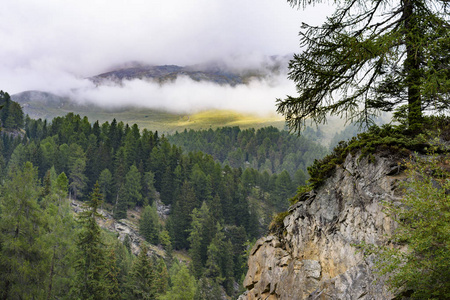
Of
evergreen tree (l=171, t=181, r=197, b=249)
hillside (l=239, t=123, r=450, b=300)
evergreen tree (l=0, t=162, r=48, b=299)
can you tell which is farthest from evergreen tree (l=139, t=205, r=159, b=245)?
hillside (l=239, t=123, r=450, b=300)

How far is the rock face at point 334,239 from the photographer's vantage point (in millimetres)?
7543

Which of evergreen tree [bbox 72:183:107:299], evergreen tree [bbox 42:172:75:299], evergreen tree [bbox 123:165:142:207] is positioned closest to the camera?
evergreen tree [bbox 72:183:107:299]

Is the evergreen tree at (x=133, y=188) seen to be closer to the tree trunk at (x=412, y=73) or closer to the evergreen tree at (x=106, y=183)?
the evergreen tree at (x=106, y=183)

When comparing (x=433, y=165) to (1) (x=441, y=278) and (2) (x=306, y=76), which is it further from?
(2) (x=306, y=76)

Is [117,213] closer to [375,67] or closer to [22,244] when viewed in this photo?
[22,244]

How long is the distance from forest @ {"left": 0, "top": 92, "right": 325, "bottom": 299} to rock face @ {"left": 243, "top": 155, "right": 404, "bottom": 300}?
74.2 ft

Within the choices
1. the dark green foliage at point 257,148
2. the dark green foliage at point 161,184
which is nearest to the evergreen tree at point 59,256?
the dark green foliage at point 161,184

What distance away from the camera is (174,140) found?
17475cm

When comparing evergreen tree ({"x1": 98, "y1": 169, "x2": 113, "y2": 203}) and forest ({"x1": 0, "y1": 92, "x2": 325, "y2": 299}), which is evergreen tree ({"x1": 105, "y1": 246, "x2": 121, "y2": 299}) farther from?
evergreen tree ({"x1": 98, "y1": 169, "x2": 113, "y2": 203})

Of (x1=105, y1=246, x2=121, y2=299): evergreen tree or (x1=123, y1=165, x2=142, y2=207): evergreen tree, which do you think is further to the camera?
(x1=123, y1=165, x2=142, y2=207): evergreen tree

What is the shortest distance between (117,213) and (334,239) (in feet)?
240

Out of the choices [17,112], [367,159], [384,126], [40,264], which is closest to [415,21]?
[384,126]

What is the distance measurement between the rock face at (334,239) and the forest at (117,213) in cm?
2263

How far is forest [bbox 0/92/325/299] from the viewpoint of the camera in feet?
89.4
